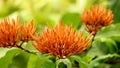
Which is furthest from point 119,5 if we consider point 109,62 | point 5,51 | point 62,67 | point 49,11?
point 49,11

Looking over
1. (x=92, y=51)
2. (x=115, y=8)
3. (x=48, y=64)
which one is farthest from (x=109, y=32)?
(x=115, y=8)

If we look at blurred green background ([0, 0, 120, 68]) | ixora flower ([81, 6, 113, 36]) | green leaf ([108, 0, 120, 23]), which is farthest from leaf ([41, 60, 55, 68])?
green leaf ([108, 0, 120, 23])

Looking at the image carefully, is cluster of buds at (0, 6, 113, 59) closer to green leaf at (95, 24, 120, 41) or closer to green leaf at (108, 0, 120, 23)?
green leaf at (95, 24, 120, 41)

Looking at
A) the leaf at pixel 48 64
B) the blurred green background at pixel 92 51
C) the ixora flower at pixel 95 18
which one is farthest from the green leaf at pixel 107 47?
the leaf at pixel 48 64

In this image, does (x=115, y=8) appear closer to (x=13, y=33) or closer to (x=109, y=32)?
(x=109, y=32)

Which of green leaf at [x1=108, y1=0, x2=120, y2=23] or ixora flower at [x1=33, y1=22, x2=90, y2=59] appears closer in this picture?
ixora flower at [x1=33, y1=22, x2=90, y2=59]

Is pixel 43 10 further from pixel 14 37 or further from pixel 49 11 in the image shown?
pixel 14 37
